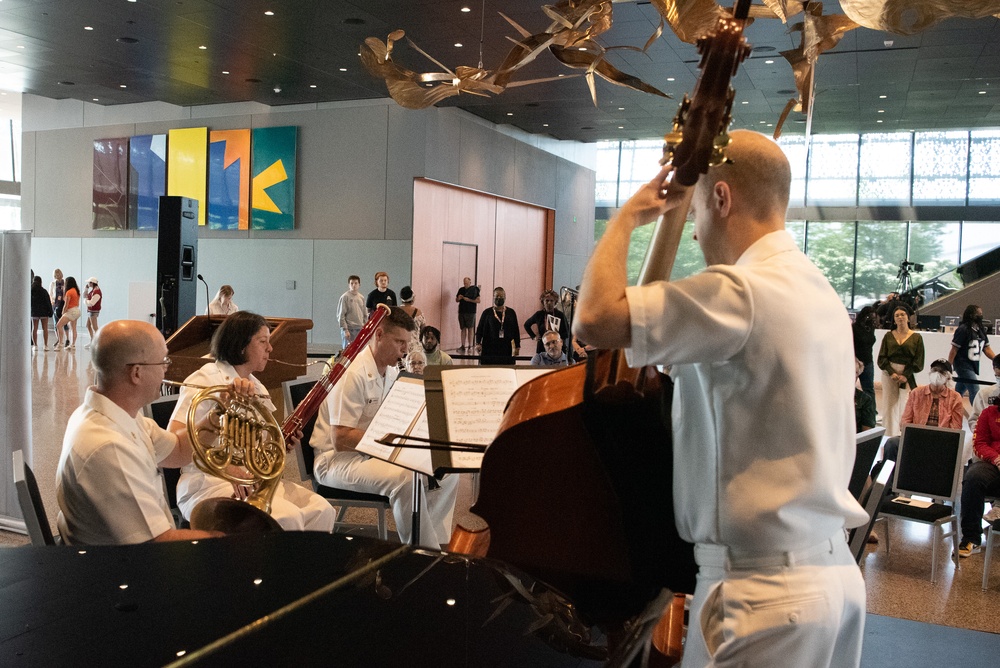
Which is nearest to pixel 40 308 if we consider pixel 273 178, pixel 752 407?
pixel 273 178

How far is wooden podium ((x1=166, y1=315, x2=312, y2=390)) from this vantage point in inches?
261

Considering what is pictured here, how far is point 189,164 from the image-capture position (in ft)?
52.4

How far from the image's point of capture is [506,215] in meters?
18.2

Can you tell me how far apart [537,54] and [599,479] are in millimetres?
791

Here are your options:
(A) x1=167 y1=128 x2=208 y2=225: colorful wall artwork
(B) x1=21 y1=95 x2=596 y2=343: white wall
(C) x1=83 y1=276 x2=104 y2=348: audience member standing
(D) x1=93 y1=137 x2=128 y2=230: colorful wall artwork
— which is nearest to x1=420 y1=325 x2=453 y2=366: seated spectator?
(B) x1=21 y1=95 x2=596 y2=343: white wall

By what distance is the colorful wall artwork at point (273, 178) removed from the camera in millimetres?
15203

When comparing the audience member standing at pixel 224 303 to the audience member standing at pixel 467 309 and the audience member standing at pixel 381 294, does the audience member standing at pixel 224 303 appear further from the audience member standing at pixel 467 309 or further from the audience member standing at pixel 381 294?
the audience member standing at pixel 467 309

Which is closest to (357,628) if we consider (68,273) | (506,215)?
(506,215)

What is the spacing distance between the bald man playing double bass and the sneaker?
4290 mm

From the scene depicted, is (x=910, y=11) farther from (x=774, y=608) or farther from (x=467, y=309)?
(x=467, y=309)


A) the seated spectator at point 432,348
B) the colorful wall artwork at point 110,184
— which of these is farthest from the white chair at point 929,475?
the colorful wall artwork at point 110,184

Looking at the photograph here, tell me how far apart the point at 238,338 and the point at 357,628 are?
255cm

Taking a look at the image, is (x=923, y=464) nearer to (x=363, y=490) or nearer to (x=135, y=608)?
(x=363, y=490)

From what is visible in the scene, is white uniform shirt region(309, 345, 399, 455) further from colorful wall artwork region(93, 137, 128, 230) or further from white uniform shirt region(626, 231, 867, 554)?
colorful wall artwork region(93, 137, 128, 230)
